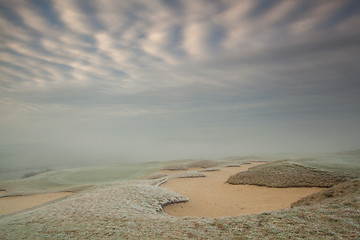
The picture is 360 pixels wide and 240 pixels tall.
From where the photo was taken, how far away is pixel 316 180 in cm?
1609

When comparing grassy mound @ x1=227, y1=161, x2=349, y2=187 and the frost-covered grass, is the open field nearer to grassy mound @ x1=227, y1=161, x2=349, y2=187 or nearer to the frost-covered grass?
the frost-covered grass

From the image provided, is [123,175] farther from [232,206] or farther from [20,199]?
[232,206]

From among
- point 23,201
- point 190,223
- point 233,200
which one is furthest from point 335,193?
point 23,201

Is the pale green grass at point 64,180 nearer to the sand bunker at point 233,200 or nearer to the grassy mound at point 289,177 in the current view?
the sand bunker at point 233,200

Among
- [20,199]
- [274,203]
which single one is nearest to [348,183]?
[274,203]

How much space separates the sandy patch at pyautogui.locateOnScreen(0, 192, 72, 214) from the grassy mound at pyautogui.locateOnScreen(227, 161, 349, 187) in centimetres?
2127

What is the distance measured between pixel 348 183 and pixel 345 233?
20.0ft

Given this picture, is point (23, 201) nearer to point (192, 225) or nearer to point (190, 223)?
point (190, 223)

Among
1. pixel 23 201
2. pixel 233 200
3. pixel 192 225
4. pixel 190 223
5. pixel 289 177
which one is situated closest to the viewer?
pixel 192 225

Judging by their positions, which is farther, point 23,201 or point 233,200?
point 23,201

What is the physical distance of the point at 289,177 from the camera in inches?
690

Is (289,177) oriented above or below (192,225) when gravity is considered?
below

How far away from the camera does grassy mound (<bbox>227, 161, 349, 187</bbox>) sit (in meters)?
15.8

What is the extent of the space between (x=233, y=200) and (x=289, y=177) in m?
7.06
